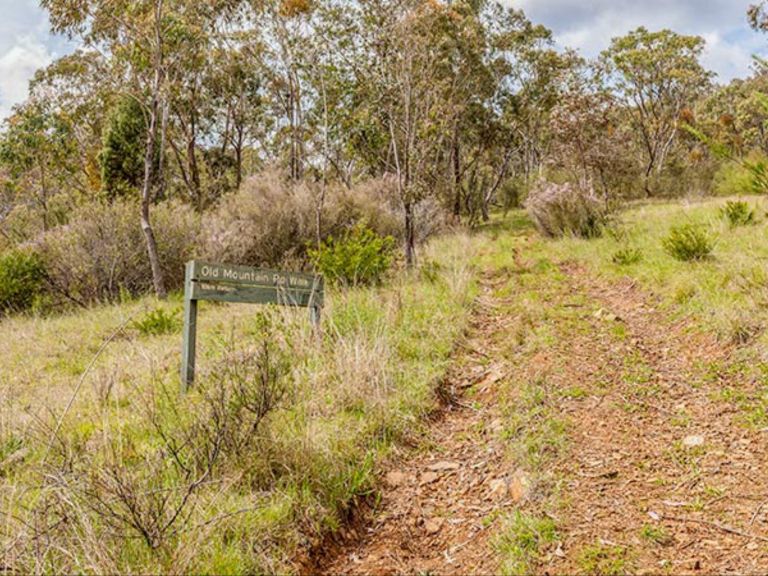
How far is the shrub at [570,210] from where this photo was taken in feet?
38.9

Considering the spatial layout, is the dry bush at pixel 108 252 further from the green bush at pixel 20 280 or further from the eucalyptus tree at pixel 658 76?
the eucalyptus tree at pixel 658 76

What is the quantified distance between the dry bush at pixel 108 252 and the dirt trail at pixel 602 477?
31.7 feet

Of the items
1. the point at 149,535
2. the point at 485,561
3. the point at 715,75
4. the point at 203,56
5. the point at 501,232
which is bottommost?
the point at 485,561

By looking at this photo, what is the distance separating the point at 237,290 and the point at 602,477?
3467 millimetres

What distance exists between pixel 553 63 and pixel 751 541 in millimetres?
23672

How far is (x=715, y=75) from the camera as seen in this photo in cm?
2931

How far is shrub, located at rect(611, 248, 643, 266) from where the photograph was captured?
26.7 feet

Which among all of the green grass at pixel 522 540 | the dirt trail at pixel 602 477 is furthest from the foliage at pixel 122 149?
the green grass at pixel 522 540

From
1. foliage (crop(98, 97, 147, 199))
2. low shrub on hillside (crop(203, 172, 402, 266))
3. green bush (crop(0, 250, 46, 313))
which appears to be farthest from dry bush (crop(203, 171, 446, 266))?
foliage (crop(98, 97, 147, 199))

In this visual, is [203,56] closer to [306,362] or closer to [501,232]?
[501,232]

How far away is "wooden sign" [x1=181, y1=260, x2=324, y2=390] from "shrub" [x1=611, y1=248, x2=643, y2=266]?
17.3ft

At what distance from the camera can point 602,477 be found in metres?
2.92

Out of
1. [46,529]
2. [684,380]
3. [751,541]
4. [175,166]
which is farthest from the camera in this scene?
[175,166]

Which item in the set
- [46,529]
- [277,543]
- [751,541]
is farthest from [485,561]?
[46,529]
